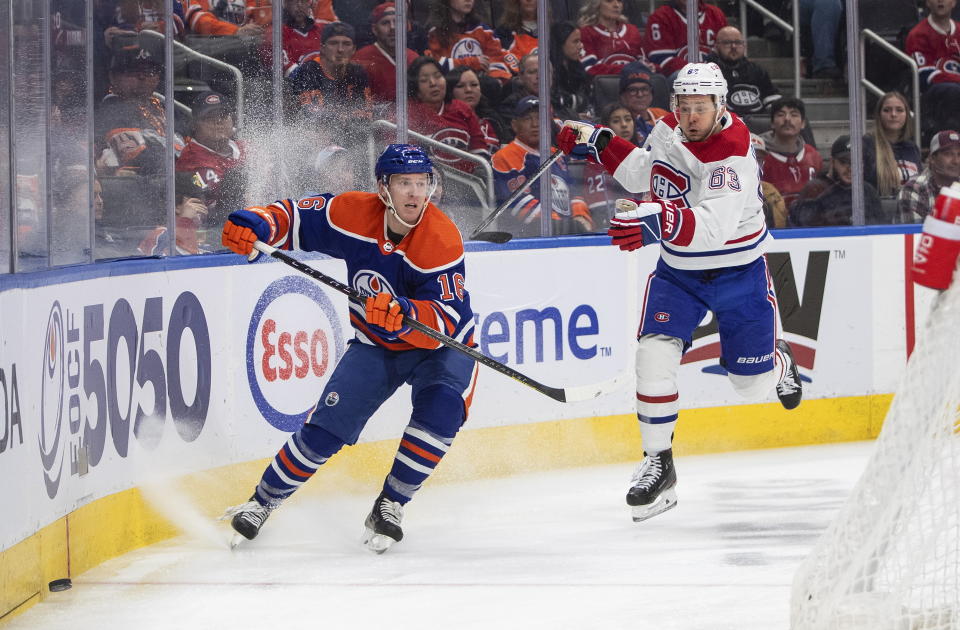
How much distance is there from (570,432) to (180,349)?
65.3 inches

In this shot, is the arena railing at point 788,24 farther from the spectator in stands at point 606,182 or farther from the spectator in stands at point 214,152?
the spectator in stands at point 214,152

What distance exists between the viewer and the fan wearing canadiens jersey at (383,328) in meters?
3.69

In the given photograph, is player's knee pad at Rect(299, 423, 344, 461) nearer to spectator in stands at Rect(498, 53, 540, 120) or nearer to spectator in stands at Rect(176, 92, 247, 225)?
spectator in stands at Rect(176, 92, 247, 225)

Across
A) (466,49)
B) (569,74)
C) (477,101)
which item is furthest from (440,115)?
(569,74)

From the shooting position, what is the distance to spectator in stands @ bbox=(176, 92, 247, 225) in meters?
4.49

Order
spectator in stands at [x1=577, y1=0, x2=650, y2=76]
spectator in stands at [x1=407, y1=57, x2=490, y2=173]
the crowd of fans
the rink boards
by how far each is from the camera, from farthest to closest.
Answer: spectator in stands at [x1=577, y1=0, x2=650, y2=76]
spectator in stands at [x1=407, y1=57, x2=490, y2=173]
the crowd of fans
the rink boards

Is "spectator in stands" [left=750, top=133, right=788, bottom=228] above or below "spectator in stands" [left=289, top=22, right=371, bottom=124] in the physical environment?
below

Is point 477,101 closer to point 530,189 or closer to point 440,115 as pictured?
point 440,115

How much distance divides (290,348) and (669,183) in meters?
1.27

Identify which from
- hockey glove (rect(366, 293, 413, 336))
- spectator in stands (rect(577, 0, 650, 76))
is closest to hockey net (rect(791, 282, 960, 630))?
hockey glove (rect(366, 293, 413, 336))

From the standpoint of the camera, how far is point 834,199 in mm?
5762

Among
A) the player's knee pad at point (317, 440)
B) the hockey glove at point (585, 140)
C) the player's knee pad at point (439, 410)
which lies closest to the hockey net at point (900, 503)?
the player's knee pad at point (439, 410)

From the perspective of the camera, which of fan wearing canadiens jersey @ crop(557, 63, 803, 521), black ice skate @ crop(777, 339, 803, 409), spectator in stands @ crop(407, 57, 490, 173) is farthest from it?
spectator in stands @ crop(407, 57, 490, 173)

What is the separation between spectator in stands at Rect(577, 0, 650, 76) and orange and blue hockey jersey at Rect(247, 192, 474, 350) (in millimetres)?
1967
